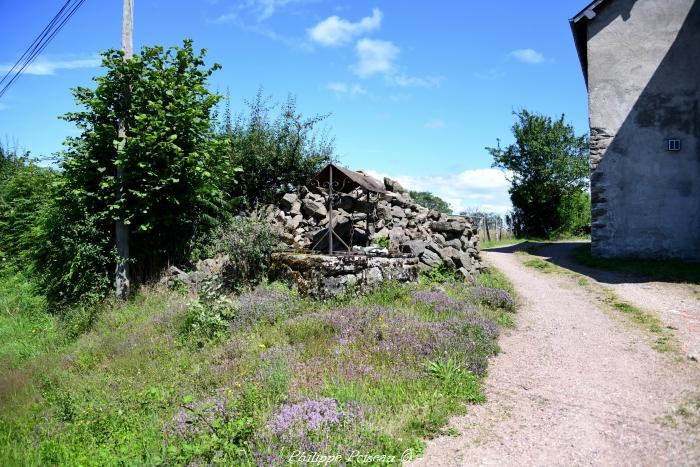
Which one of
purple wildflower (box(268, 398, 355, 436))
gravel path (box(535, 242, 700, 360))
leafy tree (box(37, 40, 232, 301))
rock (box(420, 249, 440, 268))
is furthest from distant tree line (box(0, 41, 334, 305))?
gravel path (box(535, 242, 700, 360))

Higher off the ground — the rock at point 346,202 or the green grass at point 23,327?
the rock at point 346,202

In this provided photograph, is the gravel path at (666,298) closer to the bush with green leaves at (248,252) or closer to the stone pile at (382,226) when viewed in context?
the stone pile at (382,226)

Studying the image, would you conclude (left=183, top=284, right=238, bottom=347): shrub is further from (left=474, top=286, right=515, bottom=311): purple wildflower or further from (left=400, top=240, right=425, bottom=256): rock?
(left=474, top=286, right=515, bottom=311): purple wildflower

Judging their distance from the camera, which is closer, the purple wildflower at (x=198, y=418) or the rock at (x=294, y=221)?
the purple wildflower at (x=198, y=418)

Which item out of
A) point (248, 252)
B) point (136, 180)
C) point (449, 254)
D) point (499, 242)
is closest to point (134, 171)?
point (136, 180)

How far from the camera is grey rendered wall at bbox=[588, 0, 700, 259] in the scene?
14.9 metres

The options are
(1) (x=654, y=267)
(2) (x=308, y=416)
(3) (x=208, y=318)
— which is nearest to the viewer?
(2) (x=308, y=416)

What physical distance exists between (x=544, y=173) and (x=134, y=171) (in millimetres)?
22467

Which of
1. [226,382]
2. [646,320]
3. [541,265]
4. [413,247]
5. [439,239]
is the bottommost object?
[226,382]

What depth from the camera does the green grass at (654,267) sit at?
12595 millimetres

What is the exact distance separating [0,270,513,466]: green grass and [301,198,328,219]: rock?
4050 millimetres

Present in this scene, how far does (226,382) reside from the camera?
656 centimetres

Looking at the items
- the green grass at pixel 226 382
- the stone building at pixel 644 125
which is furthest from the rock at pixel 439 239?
the stone building at pixel 644 125

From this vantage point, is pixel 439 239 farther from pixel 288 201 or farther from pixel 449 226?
pixel 288 201
